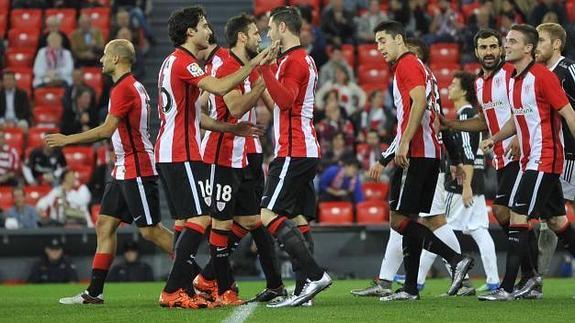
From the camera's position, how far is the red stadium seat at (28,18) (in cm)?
2464

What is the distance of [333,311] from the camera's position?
10547 mm

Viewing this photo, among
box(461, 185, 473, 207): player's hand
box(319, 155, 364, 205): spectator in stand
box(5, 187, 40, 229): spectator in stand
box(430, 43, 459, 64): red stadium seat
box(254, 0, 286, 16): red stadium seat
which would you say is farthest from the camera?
box(254, 0, 286, 16): red stadium seat

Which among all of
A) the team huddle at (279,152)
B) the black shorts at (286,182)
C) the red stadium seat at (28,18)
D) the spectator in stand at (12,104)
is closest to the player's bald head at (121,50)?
the team huddle at (279,152)

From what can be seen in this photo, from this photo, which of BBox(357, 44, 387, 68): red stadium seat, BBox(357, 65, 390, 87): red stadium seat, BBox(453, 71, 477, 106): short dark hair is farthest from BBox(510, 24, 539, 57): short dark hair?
BBox(357, 44, 387, 68): red stadium seat

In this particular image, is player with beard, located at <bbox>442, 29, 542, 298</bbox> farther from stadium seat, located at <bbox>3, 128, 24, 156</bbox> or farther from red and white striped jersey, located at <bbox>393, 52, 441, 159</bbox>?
stadium seat, located at <bbox>3, 128, 24, 156</bbox>

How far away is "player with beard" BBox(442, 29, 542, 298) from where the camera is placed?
12.1m

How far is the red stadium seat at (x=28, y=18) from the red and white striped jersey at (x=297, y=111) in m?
14.6

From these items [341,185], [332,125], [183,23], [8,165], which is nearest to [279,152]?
[183,23]

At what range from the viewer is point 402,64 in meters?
11.4

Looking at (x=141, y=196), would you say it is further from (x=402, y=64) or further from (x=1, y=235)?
(x=1, y=235)

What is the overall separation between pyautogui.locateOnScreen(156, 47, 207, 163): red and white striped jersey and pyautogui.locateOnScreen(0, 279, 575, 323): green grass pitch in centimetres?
132

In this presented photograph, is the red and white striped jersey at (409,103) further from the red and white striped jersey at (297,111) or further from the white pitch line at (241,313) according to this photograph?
the white pitch line at (241,313)

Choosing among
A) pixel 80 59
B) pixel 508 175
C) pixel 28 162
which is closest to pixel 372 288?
pixel 508 175

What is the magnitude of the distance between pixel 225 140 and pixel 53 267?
309 inches
